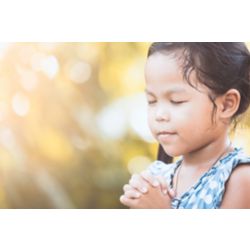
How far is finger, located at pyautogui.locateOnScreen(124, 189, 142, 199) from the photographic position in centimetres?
182

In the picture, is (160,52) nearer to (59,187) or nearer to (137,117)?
(137,117)

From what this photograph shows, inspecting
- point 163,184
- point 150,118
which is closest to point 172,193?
point 163,184

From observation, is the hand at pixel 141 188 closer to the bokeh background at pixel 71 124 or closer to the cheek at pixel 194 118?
the bokeh background at pixel 71 124

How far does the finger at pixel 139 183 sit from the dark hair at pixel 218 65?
322mm

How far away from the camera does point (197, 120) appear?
5.84 ft

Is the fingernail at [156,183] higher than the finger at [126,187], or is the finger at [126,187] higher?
the fingernail at [156,183]

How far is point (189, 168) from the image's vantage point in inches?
72.3

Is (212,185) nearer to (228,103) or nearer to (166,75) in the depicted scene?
(228,103)

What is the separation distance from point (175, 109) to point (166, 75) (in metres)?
0.11

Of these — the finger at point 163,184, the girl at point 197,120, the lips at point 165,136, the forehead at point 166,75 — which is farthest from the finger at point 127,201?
the forehead at point 166,75

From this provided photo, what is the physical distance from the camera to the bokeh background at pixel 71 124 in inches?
72.4

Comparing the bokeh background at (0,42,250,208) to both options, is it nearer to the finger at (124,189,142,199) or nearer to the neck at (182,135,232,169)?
the finger at (124,189,142,199)

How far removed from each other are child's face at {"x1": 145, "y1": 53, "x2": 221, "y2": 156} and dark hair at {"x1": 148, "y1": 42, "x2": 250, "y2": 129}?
26mm
